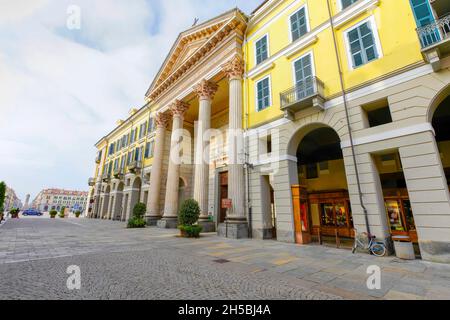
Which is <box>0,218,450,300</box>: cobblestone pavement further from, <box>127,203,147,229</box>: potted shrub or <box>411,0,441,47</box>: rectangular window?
<box>127,203,147,229</box>: potted shrub

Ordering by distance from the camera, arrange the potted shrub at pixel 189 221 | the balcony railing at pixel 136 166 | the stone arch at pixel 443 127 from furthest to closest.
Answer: the balcony railing at pixel 136 166 < the potted shrub at pixel 189 221 < the stone arch at pixel 443 127

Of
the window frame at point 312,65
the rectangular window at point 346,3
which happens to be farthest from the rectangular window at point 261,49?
the rectangular window at point 346,3

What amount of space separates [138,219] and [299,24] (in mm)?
19350

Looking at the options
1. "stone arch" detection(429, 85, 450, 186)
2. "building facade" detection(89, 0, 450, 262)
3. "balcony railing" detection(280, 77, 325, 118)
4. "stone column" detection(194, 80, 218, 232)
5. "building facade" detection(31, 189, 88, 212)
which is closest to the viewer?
"building facade" detection(89, 0, 450, 262)

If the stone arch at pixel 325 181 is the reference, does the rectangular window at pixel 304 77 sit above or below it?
above

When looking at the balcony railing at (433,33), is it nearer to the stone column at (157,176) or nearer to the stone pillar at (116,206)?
the stone column at (157,176)

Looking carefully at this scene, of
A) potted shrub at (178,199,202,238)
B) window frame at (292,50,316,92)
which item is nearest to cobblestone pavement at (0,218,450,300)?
potted shrub at (178,199,202,238)

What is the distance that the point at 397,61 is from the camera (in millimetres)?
8516

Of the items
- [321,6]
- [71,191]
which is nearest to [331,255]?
[321,6]

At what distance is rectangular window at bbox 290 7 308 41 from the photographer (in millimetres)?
12348

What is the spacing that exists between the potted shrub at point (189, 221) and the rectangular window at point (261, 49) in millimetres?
10826

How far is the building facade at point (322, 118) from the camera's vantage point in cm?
765

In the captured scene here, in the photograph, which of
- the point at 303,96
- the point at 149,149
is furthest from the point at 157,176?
the point at 303,96

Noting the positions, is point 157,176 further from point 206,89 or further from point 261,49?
point 261,49
